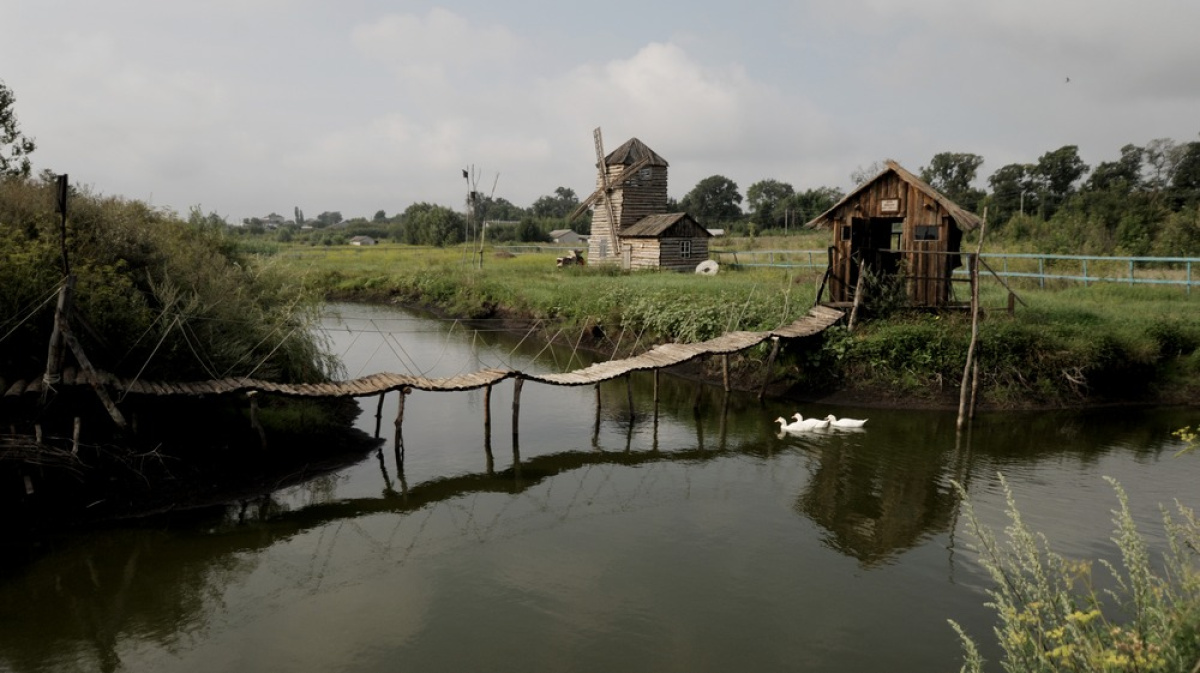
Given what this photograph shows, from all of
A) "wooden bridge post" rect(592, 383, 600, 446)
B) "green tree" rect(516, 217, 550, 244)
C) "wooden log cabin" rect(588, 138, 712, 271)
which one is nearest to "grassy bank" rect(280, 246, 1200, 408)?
"wooden bridge post" rect(592, 383, 600, 446)

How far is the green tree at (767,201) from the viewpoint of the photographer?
70713mm

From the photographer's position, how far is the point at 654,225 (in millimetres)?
34312

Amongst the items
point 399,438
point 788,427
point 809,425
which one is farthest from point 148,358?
point 809,425

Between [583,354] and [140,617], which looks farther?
[583,354]

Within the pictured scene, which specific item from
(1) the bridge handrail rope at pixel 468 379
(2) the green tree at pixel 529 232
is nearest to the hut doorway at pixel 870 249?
(1) the bridge handrail rope at pixel 468 379

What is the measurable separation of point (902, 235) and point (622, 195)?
20.3 metres

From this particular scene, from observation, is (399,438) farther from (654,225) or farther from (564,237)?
(564,237)

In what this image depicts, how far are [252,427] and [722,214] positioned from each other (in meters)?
74.7

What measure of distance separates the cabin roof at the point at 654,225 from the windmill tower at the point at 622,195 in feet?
2.24

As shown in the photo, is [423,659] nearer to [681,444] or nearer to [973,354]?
[681,444]

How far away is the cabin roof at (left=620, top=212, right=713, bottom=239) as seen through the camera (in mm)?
33291

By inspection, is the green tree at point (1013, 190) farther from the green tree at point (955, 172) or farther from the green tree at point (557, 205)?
the green tree at point (557, 205)

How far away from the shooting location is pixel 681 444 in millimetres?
13953

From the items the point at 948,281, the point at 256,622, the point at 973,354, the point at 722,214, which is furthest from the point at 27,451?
the point at 722,214
